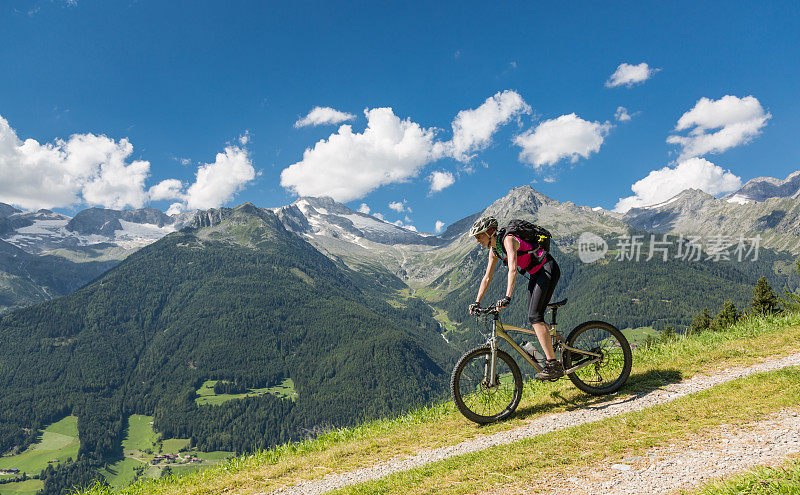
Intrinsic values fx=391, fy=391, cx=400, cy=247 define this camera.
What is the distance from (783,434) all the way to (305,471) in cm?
864

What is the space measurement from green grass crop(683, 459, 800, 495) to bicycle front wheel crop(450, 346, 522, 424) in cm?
518

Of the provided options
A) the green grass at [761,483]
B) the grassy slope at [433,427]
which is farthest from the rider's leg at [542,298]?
the green grass at [761,483]

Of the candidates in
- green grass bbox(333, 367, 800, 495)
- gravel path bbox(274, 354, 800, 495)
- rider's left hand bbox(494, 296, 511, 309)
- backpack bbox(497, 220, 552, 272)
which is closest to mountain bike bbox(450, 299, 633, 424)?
rider's left hand bbox(494, 296, 511, 309)

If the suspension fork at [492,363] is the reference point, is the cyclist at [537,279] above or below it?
above

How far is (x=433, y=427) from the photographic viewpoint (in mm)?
10023

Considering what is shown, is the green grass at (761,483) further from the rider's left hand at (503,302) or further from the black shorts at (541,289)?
the black shorts at (541,289)

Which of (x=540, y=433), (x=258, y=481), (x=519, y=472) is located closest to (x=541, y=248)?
(x=540, y=433)

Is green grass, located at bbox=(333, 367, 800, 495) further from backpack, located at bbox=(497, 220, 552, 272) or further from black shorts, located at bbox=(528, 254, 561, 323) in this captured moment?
backpack, located at bbox=(497, 220, 552, 272)

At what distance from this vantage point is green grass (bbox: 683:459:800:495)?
4391mm

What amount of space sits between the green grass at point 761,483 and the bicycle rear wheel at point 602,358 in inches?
204

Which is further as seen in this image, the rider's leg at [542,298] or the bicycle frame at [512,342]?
the bicycle frame at [512,342]

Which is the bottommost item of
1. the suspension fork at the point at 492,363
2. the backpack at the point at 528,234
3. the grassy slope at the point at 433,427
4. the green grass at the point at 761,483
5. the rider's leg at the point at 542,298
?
the grassy slope at the point at 433,427

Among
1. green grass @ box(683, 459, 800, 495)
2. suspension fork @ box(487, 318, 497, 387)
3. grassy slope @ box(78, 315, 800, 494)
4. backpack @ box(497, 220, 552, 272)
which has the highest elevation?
backpack @ box(497, 220, 552, 272)

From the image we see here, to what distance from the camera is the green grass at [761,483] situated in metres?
4.39
